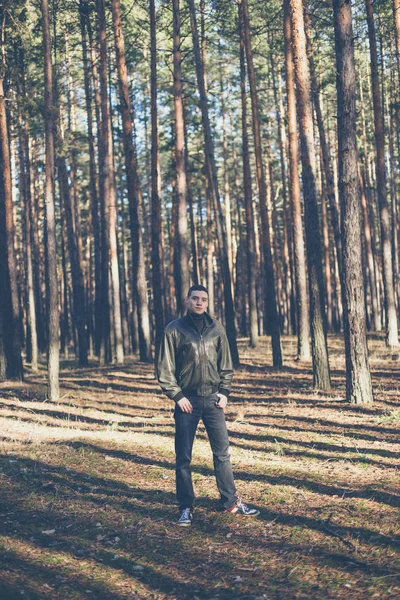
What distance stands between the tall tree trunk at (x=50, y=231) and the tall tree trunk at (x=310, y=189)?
5.63m

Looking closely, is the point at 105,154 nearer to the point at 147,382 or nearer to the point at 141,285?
the point at 141,285

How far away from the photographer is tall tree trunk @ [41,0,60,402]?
15.1 m

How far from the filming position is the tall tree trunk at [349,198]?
12.5 meters

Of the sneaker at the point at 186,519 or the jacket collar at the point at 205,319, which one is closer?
the sneaker at the point at 186,519

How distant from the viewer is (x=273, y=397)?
1488cm

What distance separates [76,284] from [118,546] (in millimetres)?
20015

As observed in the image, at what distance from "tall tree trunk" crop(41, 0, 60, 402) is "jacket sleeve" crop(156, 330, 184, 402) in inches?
356

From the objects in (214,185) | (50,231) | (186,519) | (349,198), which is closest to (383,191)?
(214,185)

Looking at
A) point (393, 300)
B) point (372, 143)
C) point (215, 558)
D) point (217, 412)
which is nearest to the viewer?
point (215, 558)

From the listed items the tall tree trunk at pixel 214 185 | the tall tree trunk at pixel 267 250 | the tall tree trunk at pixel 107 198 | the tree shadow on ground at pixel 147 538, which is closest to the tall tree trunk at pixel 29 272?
the tall tree trunk at pixel 107 198

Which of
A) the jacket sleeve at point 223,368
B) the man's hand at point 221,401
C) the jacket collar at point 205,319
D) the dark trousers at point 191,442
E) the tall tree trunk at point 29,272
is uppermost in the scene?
the tall tree trunk at point 29,272

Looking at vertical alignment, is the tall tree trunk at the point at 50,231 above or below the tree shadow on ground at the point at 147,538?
above

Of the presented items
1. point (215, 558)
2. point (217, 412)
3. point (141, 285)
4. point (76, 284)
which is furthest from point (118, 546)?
point (76, 284)

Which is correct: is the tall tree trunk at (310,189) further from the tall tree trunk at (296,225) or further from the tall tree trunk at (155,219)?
the tall tree trunk at (155,219)
